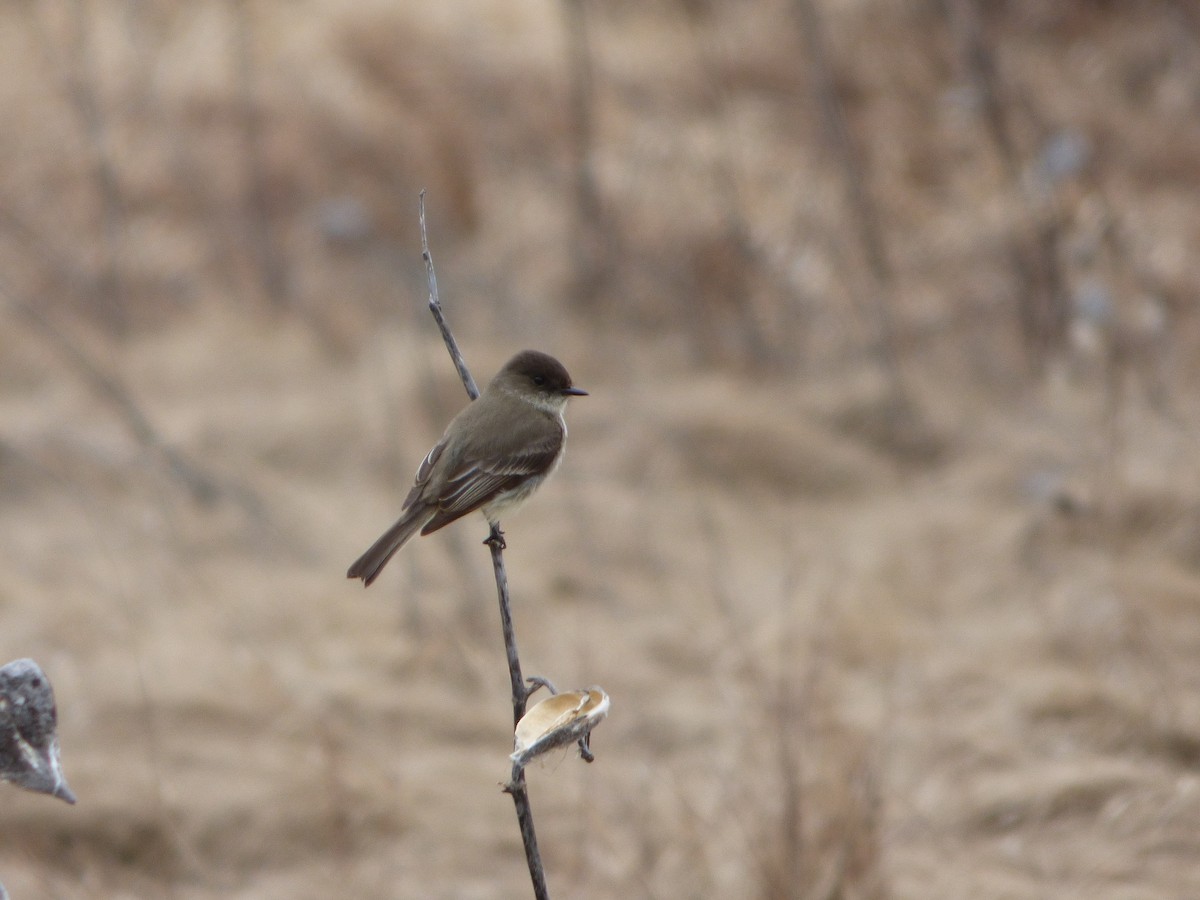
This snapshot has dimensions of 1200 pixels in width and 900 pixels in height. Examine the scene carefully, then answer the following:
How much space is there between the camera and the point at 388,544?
7.20 feet

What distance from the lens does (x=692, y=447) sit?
19.0 feet

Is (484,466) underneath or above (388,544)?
above

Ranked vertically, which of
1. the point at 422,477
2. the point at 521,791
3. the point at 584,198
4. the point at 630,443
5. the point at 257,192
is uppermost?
the point at 584,198

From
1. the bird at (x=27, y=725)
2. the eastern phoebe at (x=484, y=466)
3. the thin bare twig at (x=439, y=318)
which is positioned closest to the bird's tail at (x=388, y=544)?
the eastern phoebe at (x=484, y=466)

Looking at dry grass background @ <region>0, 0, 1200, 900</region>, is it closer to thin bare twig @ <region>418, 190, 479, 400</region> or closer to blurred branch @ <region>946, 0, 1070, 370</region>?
blurred branch @ <region>946, 0, 1070, 370</region>

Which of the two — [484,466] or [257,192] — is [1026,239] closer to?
[257,192]

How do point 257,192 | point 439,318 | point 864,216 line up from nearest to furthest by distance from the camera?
point 439,318 → point 864,216 → point 257,192

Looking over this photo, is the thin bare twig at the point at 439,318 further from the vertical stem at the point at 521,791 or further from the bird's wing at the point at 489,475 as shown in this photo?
the bird's wing at the point at 489,475

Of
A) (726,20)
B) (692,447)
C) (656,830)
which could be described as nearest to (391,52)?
(726,20)

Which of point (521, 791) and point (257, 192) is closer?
point (521, 791)

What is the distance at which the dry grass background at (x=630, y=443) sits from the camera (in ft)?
12.1

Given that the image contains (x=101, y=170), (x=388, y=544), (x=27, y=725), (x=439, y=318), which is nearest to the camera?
(x=27, y=725)

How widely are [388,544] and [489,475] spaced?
0.23m

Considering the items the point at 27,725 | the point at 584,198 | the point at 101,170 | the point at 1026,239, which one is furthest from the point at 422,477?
the point at 101,170
